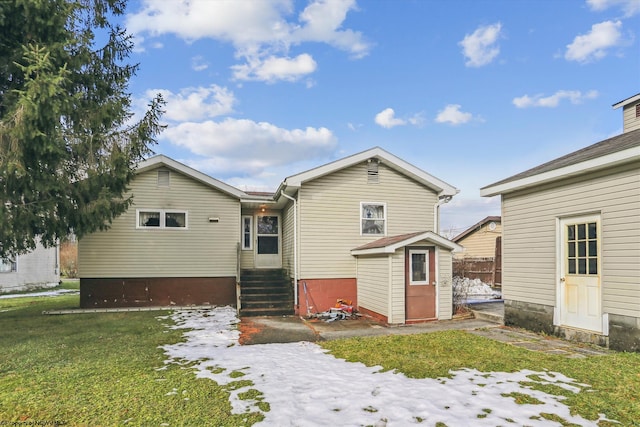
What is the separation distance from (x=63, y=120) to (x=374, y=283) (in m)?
8.01

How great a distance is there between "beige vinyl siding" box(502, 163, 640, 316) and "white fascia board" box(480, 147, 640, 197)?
0.22 m

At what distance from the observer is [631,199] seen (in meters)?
5.92

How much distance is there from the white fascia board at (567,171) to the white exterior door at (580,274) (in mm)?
865

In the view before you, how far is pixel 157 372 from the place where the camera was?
5.14 metres

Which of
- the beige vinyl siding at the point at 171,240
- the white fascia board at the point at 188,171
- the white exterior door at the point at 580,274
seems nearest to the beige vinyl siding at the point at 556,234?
the white exterior door at the point at 580,274

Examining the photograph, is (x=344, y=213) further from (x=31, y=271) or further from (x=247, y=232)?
Result: (x=31, y=271)

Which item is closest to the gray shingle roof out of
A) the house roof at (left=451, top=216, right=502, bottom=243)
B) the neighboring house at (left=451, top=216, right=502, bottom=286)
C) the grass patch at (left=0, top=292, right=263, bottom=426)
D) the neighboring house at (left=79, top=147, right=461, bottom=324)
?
the neighboring house at (left=79, top=147, right=461, bottom=324)

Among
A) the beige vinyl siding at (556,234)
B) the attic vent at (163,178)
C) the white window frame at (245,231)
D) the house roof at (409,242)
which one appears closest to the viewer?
the beige vinyl siding at (556,234)

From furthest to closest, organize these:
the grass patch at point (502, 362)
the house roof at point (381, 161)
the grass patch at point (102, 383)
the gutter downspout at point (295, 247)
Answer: the gutter downspout at point (295, 247)
the house roof at point (381, 161)
the grass patch at point (502, 362)
the grass patch at point (102, 383)

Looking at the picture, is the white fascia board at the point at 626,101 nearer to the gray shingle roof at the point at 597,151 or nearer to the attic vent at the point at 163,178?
the gray shingle roof at the point at 597,151

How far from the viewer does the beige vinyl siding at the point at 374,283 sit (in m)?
9.35

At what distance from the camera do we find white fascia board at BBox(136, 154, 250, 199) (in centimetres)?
1180

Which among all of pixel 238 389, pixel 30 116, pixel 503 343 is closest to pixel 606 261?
pixel 503 343

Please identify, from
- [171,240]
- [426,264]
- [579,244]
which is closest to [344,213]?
[426,264]
